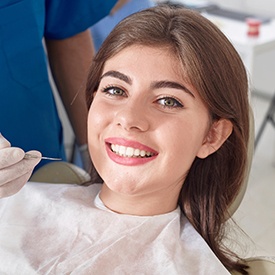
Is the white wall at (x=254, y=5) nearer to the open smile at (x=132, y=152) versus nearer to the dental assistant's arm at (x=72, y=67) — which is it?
the dental assistant's arm at (x=72, y=67)

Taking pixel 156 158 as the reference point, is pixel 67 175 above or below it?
below

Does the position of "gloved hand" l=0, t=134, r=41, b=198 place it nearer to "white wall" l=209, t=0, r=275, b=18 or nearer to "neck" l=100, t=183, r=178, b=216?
"neck" l=100, t=183, r=178, b=216

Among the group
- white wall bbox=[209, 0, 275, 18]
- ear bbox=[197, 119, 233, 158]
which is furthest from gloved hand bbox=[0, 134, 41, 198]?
white wall bbox=[209, 0, 275, 18]

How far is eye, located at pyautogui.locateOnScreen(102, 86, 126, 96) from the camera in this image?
3.91ft

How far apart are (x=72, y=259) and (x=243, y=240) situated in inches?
21.6

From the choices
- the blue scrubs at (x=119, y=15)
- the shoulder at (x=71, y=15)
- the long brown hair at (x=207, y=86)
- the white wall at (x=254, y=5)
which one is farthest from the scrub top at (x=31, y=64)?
the white wall at (x=254, y=5)

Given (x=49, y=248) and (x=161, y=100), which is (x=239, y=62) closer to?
(x=161, y=100)

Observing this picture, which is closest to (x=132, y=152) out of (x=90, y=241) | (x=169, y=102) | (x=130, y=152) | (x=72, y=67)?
(x=130, y=152)

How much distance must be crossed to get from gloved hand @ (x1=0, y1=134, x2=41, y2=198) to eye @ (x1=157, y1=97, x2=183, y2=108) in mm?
289

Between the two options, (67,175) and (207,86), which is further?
(67,175)

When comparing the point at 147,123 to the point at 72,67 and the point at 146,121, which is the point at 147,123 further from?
the point at 72,67

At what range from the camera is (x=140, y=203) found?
49.2 inches

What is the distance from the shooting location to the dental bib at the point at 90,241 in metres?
1.14

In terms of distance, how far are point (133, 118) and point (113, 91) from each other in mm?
130
